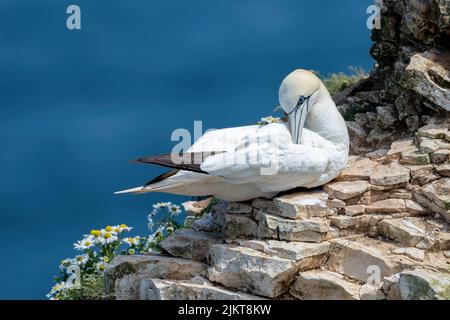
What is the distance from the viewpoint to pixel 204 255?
301 inches

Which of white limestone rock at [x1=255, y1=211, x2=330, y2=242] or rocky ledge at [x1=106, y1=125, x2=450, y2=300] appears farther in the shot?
white limestone rock at [x1=255, y1=211, x2=330, y2=242]

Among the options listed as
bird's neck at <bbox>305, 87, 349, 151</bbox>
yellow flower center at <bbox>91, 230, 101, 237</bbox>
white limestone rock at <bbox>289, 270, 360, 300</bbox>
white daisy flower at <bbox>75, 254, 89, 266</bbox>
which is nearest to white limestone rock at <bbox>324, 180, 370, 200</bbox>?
bird's neck at <bbox>305, 87, 349, 151</bbox>

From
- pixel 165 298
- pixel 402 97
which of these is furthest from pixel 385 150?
pixel 165 298

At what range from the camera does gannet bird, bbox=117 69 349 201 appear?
7.12 meters

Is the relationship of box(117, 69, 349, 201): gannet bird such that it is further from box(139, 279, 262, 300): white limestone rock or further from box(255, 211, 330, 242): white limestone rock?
box(139, 279, 262, 300): white limestone rock

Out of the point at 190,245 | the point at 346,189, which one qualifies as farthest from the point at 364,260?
the point at 190,245

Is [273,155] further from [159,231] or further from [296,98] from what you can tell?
[159,231]

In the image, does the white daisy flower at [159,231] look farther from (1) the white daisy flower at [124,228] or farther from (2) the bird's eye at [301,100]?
(2) the bird's eye at [301,100]

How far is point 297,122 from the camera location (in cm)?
735

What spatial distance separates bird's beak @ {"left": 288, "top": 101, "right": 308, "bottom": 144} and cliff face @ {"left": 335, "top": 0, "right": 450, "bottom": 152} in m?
1.15

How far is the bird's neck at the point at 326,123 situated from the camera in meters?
7.54

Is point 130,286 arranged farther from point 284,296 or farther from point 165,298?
point 284,296

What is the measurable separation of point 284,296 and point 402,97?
7.33ft

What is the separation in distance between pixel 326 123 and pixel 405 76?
3.14ft
